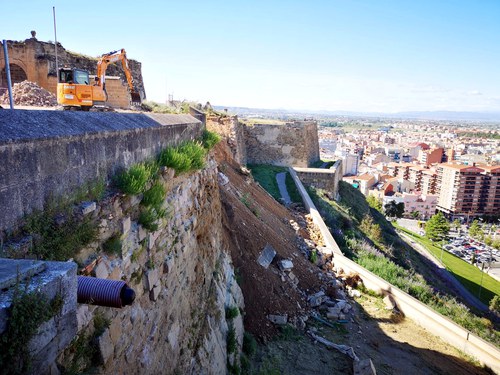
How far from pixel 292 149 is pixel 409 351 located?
18.7 metres

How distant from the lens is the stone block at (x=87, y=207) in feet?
9.25

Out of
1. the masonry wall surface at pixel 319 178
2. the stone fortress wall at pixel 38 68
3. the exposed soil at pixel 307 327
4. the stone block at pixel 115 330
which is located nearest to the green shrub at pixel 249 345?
the exposed soil at pixel 307 327

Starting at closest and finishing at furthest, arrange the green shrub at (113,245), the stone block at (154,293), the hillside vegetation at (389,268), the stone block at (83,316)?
the stone block at (83,316) → the green shrub at (113,245) → the stone block at (154,293) → the hillside vegetation at (389,268)

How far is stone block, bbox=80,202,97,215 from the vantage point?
9.25ft

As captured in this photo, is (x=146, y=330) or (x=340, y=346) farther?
(x=340, y=346)

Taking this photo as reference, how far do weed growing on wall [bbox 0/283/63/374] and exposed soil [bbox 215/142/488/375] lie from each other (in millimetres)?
5549

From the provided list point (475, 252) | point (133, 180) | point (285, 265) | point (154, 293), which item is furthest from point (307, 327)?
point (475, 252)

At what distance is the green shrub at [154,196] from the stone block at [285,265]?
611 centimetres

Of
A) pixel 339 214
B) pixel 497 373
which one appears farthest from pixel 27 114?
pixel 339 214

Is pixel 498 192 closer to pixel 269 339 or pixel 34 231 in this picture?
pixel 269 339

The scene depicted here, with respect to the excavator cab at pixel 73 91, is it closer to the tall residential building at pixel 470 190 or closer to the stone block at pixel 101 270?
the stone block at pixel 101 270

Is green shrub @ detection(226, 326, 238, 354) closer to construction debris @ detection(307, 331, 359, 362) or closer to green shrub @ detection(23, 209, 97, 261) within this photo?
construction debris @ detection(307, 331, 359, 362)

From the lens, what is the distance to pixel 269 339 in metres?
7.43

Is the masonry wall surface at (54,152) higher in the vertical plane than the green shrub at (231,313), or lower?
higher
